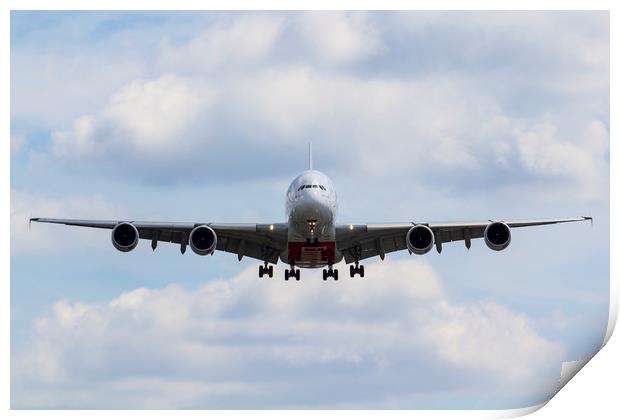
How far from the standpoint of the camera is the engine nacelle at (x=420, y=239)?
58969 mm

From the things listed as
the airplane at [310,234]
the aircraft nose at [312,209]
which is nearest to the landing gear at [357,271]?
the airplane at [310,234]

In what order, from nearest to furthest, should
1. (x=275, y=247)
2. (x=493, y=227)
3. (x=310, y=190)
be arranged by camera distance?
(x=310, y=190), (x=493, y=227), (x=275, y=247)

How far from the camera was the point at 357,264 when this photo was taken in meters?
66.1

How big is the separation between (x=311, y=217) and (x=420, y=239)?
23.6ft

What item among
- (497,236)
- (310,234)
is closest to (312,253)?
(310,234)

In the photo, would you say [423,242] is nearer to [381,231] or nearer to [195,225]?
[381,231]

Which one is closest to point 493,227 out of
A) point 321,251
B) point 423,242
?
point 423,242

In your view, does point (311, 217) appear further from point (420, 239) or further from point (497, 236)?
point (497, 236)

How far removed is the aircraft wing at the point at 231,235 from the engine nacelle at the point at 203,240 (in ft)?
1.62

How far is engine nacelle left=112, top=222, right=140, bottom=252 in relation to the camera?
58094 millimetres

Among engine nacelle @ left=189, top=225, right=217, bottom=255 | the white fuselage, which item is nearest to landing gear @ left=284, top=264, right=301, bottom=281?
the white fuselage

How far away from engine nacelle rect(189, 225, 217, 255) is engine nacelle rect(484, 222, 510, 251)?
569 inches

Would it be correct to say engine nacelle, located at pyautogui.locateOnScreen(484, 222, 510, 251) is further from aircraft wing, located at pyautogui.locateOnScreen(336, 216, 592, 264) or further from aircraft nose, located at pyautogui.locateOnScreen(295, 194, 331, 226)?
aircraft nose, located at pyautogui.locateOnScreen(295, 194, 331, 226)
